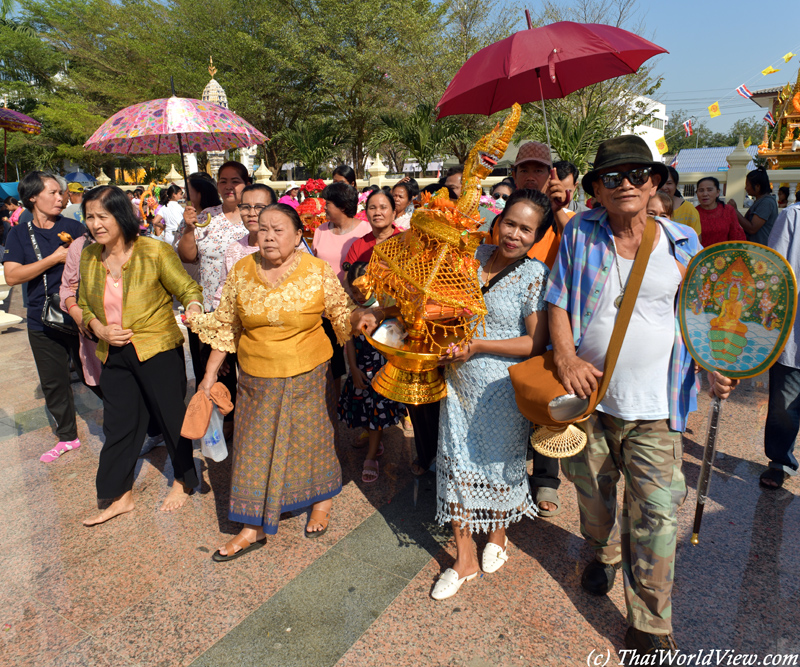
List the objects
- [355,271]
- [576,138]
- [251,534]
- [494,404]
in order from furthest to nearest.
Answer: [576,138]
[355,271]
[251,534]
[494,404]

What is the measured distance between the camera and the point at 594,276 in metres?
2.20

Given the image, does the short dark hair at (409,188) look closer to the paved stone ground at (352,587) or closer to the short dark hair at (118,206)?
the short dark hair at (118,206)

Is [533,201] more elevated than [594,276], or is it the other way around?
[533,201]

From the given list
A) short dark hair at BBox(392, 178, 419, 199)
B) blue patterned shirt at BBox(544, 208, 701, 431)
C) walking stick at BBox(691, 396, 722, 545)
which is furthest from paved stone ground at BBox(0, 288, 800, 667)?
short dark hair at BBox(392, 178, 419, 199)

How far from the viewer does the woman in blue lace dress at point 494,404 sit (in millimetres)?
2402

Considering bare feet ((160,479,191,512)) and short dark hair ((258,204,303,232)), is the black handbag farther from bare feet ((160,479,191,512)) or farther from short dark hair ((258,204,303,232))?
short dark hair ((258,204,303,232))

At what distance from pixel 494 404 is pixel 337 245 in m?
2.17

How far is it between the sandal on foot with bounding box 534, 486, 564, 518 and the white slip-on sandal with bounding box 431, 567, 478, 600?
0.79m

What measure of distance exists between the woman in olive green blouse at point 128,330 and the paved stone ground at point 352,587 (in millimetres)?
399

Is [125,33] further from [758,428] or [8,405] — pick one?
[758,428]

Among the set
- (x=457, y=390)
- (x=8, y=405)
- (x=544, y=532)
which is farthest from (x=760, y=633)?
(x=8, y=405)

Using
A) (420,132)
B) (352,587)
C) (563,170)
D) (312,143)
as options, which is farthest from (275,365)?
(312,143)

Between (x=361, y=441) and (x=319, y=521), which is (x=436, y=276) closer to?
(x=319, y=521)

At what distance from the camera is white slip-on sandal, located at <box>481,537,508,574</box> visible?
269cm
